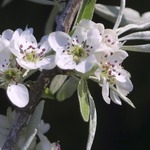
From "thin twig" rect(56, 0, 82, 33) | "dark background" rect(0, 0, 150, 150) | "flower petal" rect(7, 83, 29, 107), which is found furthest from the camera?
"dark background" rect(0, 0, 150, 150)

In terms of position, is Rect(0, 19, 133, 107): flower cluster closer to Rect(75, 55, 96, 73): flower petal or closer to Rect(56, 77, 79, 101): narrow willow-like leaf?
Rect(75, 55, 96, 73): flower petal

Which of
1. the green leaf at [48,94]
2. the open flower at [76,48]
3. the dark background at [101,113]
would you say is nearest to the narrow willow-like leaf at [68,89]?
the green leaf at [48,94]

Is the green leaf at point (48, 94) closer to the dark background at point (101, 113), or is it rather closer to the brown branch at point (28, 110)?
the brown branch at point (28, 110)

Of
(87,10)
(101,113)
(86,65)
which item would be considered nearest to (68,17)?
(87,10)

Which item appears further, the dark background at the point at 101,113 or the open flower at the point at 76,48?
the dark background at the point at 101,113

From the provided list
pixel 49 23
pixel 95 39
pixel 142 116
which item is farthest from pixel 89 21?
pixel 142 116

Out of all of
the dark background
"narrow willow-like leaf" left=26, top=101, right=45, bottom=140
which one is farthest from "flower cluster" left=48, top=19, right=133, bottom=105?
the dark background

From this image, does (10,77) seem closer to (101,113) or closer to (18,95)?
(18,95)

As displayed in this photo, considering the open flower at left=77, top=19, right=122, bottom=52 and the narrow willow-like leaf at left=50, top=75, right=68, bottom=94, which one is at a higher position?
the open flower at left=77, top=19, right=122, bottom=52
